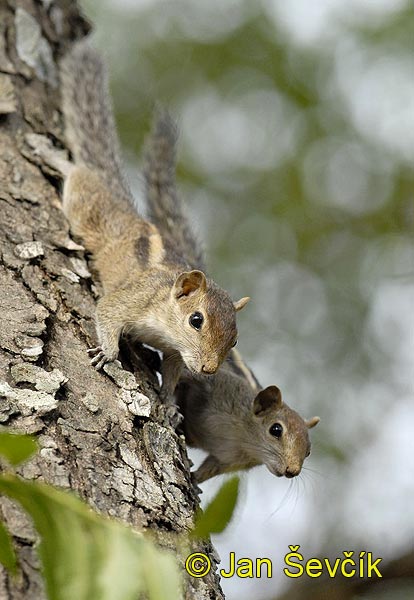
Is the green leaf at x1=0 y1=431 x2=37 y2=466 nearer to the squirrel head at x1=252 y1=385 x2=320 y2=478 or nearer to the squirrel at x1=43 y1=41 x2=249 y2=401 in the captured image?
the squirrel at x1=43 y1=41 x2=249 y2=401

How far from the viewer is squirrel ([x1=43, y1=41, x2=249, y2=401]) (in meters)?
3.80

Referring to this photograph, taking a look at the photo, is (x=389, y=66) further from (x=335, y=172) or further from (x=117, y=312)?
(x=117, y=312)

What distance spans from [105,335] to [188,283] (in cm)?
80

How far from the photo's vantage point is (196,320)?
3.93 meters

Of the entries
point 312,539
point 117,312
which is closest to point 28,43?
point 117,312

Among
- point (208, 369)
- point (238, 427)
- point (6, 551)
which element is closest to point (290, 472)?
point (238, 427)

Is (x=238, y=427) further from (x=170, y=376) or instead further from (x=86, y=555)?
(x=86, y=555)

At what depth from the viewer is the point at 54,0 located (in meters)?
5.10

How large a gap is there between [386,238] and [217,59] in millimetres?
2658

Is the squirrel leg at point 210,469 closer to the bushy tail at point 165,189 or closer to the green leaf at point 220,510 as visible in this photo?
the bushy tail at point 165,189

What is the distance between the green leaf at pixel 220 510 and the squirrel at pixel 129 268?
1.82 meters

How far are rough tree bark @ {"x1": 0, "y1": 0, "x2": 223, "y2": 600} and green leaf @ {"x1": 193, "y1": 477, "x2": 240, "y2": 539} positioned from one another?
0.61m

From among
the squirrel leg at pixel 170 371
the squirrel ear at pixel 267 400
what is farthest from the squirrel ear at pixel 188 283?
the squirrel ear at pixel 267 400

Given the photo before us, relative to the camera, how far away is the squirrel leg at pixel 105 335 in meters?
3.05
